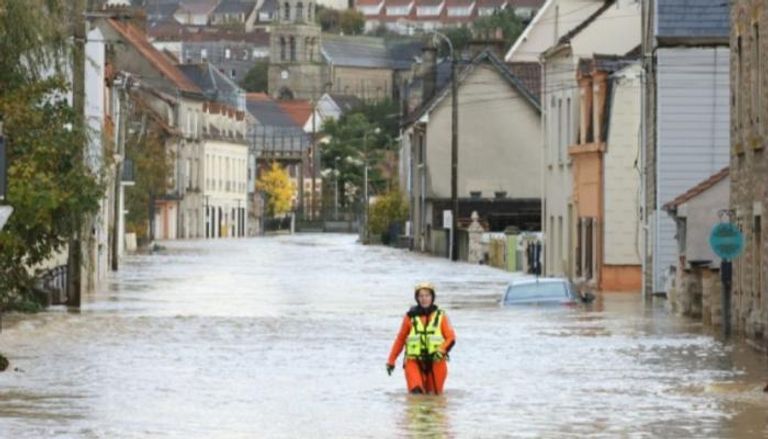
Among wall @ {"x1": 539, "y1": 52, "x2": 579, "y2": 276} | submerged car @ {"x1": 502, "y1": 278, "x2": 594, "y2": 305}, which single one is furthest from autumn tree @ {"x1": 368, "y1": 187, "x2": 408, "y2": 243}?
submerged car @ {"x1": 502, "y1": 278, "x2": 594, "y2": 305}

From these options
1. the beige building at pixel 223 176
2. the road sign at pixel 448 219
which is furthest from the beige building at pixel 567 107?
the beige building at pixel 223 176

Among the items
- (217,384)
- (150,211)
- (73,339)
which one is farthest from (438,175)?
(217,384)

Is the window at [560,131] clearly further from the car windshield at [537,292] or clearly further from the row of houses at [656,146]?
the car windshield at [537,292]

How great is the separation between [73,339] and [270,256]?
59.8 m

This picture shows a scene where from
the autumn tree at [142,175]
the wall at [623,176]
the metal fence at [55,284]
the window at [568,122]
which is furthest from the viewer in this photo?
the autumn tree at [142,175]

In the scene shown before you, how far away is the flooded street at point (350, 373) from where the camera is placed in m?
23.0

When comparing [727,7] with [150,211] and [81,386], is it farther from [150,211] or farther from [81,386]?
[150,211]

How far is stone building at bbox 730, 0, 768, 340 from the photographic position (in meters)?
34.6

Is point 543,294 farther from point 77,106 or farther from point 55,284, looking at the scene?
point 77,106

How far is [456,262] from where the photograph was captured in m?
85.7

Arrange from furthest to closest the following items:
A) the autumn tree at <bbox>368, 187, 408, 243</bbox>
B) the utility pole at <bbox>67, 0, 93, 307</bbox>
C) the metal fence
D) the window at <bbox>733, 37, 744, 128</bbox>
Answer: the autumn tree at <bbox>368, 187, 408, 243</bbox>
the metal fence
the utility pole at <bbox>67, 0, 93, 307</bbox>
the window at <bbox>733, 37, 744, 128</bbox>

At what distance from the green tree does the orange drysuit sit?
9239 millimetres

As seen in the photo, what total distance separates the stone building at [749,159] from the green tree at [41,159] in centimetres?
1000

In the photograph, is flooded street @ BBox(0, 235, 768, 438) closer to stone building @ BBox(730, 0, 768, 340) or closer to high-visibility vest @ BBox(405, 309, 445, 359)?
high-visibility vest @ BBox(405, 309, 445, 359)
